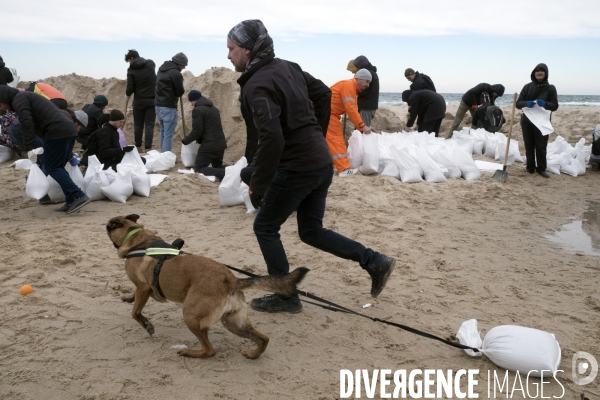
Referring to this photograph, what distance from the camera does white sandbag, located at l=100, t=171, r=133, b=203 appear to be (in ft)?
23.6

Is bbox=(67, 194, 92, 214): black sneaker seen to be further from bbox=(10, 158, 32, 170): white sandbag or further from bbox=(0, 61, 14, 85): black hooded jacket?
bbox=(0, 61, 14, 85): black hooded jacket

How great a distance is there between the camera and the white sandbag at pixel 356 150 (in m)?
8.57

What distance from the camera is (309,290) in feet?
14.8

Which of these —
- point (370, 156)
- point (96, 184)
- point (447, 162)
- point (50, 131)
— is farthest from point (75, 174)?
point (447, 162)

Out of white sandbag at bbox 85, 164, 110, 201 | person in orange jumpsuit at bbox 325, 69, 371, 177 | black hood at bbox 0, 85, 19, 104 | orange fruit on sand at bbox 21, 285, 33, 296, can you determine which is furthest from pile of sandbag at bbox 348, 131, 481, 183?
orange fruit on sand at bbox 21, 285, 33, 296

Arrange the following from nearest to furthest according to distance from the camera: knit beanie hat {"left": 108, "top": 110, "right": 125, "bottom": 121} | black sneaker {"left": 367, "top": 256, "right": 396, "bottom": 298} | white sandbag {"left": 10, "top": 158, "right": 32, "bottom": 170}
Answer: black sneaker {"left": 367, "top": 256, "right": 396, "bottom": 298} < knit beanie hat {"left": 108, "top": 110, "right": 125, "bottom": 121} < white sandbag {"left": 10, "top": 158, "right": 32, "bottom": 170}

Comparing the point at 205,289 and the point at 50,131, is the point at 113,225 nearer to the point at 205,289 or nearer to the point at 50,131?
the point at 205,289

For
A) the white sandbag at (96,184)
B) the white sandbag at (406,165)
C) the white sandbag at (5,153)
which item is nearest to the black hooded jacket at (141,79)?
the white sandbag at (5,153)

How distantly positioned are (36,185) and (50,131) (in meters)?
0.86

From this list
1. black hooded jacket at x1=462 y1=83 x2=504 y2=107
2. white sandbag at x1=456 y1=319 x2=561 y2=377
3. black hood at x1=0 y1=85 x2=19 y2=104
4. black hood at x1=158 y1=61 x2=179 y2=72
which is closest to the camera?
white sandbag at x1=456 y1=319 x2=561 y2=377

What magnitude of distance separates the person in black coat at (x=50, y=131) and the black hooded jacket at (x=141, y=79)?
13.6ft

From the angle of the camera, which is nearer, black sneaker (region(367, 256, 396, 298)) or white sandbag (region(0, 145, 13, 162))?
black sneaker (region(367, 256, 396, 298))

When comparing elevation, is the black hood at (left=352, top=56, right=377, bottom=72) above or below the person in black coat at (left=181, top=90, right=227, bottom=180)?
above

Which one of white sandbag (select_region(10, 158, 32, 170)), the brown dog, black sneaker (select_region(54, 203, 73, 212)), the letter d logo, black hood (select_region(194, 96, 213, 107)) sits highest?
black hood (select_region(194, 96, 213, 107))
